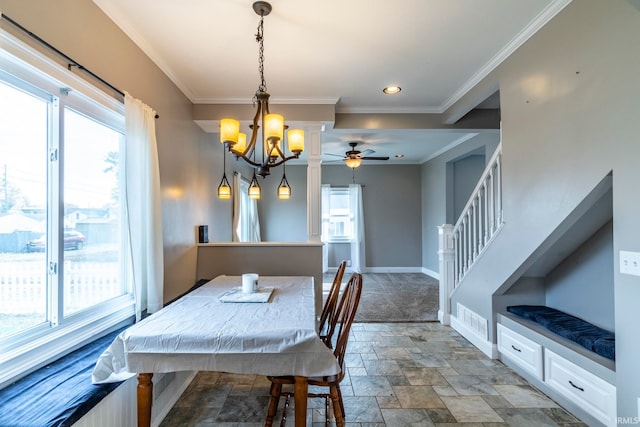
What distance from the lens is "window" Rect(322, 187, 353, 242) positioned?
23.4 ft

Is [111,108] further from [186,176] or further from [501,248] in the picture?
[501,248]

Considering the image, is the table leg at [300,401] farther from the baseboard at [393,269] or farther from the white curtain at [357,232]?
the baseboard at [393,269]

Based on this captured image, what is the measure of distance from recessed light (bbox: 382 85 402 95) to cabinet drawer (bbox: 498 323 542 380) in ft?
8.31

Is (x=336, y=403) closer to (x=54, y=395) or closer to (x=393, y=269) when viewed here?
(x=54, y=395)

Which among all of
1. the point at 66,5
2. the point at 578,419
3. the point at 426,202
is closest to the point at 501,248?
the point at 578,419

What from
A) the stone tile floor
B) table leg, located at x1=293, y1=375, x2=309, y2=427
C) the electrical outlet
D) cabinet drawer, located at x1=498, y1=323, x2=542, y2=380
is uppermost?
the electrical outlet

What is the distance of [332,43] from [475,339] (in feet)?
10.4

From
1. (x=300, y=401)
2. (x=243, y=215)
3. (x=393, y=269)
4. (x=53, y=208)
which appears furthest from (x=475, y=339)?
(x=243, y=215)

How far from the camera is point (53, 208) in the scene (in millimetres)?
1547

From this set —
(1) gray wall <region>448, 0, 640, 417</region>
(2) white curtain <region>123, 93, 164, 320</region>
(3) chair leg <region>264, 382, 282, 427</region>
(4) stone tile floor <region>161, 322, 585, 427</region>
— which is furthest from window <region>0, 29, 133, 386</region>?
(1) gray wall <region>448, 0, 640, 417</region>

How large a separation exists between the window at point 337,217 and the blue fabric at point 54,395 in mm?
5780

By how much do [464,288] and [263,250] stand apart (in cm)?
233

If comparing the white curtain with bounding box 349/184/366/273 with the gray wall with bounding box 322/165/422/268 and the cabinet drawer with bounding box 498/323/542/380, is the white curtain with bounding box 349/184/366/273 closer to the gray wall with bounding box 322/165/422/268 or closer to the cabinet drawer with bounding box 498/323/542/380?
the gray wall with bounding box 322/165/422/268

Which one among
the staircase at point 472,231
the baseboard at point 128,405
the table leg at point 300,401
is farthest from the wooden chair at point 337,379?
the staircase at point 472,231
